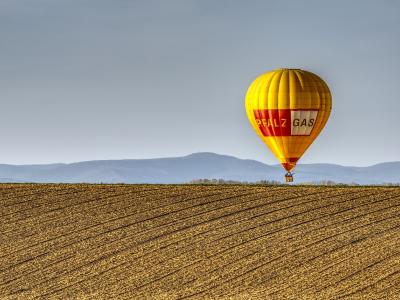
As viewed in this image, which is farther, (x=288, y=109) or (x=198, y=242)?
(x=288, y=109)

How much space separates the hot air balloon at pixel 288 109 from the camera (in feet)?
178

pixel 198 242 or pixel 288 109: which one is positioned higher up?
pixel 288 109

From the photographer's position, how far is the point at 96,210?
47594 mm

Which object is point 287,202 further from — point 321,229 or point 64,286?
point 64,286

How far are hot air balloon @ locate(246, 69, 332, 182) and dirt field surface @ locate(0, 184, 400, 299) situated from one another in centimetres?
451

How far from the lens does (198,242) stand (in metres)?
42.4

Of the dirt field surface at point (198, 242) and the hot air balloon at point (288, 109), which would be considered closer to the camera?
the dirt field surface at point (198, 242)

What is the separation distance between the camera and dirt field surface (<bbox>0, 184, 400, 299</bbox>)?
36.9 m

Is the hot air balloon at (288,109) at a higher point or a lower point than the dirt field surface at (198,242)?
higher

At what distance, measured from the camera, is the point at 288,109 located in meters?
54.3

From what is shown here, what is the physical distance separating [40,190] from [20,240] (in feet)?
27.9

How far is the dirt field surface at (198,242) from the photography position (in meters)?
36.9

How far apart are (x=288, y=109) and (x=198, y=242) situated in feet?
45.8

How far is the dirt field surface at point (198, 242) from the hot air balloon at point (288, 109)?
4.51 m
